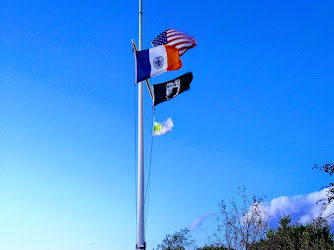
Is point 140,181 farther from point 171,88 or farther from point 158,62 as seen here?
point 158,62

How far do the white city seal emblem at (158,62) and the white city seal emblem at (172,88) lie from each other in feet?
1.88

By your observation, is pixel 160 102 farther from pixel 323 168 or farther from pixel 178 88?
pixel 323 168

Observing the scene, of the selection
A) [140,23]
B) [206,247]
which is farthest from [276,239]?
[140,23]

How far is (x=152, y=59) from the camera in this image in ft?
40.2

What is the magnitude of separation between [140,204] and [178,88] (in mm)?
3405

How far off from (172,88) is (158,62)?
2.77ft

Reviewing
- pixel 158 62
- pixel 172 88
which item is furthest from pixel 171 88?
pixel 158 62

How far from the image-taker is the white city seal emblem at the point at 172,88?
12.1m

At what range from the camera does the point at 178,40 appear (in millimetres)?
12508

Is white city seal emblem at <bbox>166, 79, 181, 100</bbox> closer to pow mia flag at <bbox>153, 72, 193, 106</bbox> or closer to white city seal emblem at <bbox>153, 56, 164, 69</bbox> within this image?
pow mia flag at <bbox>153, 72, 193, 106</bbox>

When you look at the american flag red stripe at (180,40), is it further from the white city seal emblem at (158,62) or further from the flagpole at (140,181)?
the flagpole at (140,181)

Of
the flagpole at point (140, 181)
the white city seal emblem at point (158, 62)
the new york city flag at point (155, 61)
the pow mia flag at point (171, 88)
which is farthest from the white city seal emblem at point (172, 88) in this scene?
the flagpole at point (140, 181)

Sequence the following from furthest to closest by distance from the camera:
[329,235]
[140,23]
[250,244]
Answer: [329,235]
[250,244]
[140,23]

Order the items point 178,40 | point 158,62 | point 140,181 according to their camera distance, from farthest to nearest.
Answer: point 178,40 < point 158,62 < point 140,181
